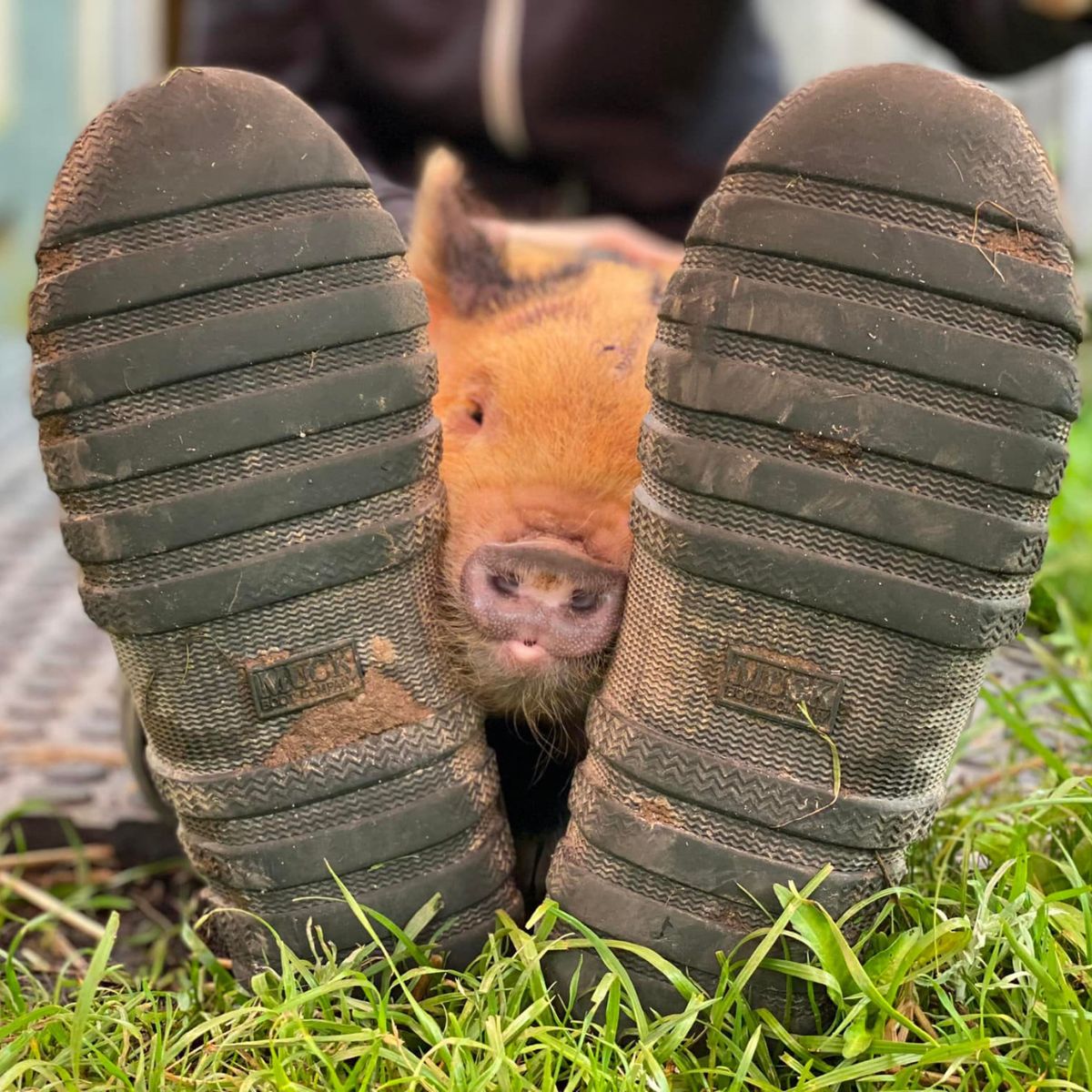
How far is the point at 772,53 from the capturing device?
5.19m

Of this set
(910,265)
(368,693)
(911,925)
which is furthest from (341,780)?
(910,265)

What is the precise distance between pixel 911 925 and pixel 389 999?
683 millimetres

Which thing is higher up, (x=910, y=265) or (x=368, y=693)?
(x=910, y=265)

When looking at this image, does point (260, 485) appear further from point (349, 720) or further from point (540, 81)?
point (540, 81)

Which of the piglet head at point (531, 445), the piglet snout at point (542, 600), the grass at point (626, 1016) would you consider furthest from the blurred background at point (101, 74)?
the grass at point (626, 1016)

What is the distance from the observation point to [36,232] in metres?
4.18

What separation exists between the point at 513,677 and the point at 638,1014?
1.61 feet

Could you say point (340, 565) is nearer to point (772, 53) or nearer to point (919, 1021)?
point (919, 1021)

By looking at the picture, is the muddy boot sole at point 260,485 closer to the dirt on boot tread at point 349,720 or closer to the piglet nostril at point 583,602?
the dirt on boot tread at point 349,720

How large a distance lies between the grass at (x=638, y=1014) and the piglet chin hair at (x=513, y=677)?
309 mm

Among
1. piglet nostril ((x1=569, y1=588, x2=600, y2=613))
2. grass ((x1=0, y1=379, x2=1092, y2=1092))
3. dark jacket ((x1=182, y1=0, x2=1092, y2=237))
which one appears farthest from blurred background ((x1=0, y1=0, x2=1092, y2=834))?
piglet nostril ((x1=569, y1=588, x2=600, y2=613))

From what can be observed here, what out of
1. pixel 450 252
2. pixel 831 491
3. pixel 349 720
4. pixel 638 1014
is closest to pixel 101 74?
pixel 450 252

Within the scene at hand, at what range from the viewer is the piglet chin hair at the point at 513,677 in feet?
6.05

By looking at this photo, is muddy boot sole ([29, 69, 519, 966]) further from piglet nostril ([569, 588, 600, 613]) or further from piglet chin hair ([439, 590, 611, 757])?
piglet nostril ([569, 588, 600, 613])
